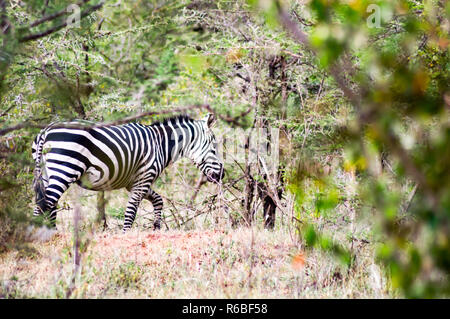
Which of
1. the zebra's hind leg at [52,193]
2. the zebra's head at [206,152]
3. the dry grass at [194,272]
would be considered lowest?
the dry grass at [194,272]

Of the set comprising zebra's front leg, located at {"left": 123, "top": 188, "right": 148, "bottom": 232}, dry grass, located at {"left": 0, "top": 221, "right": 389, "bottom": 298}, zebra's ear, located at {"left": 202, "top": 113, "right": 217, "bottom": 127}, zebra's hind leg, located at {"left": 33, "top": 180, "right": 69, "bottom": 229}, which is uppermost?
zebra's ear, located at {"left": 202, "top": 113, "right": 217, "bottom": 127}

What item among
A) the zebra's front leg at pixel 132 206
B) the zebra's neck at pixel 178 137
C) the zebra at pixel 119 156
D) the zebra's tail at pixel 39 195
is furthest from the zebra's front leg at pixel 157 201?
the zebra's tail at pixel 39 195

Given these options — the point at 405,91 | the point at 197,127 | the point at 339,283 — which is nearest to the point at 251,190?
the point at 197,127

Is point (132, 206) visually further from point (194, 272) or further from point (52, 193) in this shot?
point (194, 272)

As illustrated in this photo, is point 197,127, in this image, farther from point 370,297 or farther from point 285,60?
point 370,297

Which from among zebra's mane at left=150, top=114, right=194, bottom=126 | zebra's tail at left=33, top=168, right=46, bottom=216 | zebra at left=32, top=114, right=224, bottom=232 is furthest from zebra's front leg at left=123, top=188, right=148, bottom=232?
zebra's tail at left=33, top=168, right=46, bottom=216

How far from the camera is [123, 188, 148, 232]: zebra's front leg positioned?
24.3 feet

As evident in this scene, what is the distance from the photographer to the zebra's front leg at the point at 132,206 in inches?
292

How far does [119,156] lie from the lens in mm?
6961

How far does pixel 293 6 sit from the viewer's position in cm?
654

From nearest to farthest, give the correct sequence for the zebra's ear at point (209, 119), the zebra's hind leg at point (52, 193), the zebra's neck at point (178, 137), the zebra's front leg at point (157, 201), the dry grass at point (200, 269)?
the dry grass at point (200, 269)
the zebra's hind leg at point (52, 193)
the zebra's front leg at point (157, 201)
the zebra's neck at point (178, 137)
the zebra's ear at point (209, 119)

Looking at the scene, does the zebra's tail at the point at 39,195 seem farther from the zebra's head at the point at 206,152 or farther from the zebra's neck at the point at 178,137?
the zebra's head at the point at 206,152

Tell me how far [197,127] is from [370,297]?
4872 mm

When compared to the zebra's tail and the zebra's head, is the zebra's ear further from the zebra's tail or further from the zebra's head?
the zebra's tail
